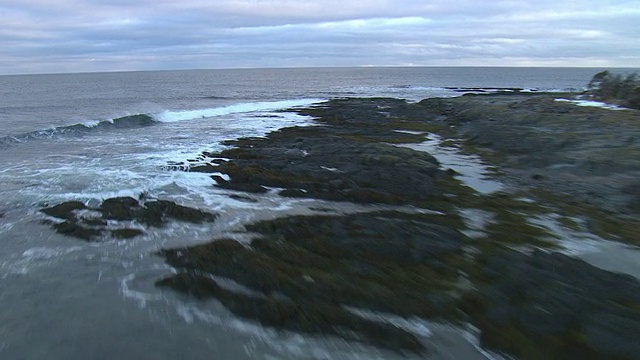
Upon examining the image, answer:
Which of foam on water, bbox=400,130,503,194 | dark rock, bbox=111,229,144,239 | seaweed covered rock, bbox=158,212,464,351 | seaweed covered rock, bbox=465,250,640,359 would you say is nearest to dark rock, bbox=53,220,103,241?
dark rock, bbox=111,229,144,239

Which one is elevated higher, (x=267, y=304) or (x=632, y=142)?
(x=632, y=142)

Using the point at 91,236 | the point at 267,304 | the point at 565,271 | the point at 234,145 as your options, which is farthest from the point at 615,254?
the point at 234,145

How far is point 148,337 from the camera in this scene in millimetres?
5785

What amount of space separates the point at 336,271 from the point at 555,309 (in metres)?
3.37

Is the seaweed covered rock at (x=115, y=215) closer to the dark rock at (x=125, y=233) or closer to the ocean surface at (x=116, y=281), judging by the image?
the dark rock at (x=125, y=233)

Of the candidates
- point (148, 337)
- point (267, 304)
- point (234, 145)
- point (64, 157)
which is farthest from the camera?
point (234, 145)

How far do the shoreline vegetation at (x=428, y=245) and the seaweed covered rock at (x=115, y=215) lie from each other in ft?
0.17

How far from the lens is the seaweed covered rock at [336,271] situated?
6.12 meters

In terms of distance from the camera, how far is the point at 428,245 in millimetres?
8203

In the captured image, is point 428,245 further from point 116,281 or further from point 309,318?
point 116,281

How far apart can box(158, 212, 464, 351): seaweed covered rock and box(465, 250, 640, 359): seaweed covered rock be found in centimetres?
60

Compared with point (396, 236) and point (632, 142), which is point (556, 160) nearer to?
point (632, 142)

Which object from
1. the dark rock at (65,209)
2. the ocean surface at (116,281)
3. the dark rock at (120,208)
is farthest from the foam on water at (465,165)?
the dark rock at (65,209)

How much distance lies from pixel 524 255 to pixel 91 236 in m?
8.93
